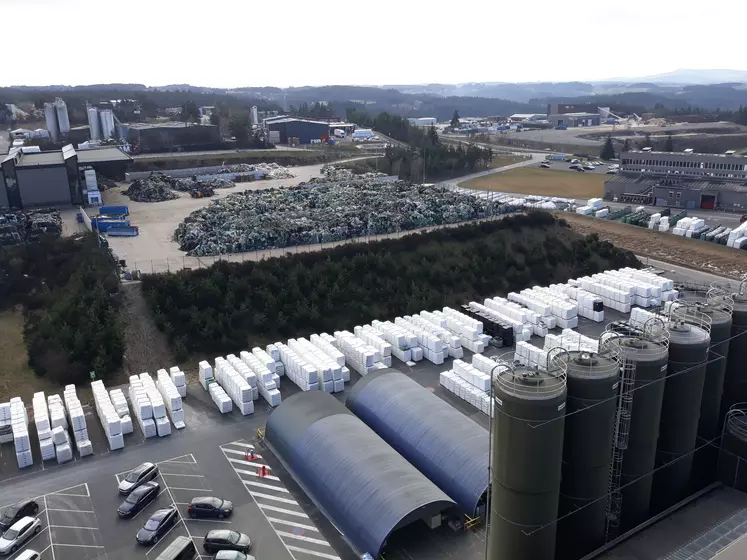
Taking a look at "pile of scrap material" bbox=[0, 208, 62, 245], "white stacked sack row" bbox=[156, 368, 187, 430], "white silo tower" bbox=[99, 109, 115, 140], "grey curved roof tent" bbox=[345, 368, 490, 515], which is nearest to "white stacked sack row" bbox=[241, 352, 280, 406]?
"white stacked sack row" bbox=[156, 368, 187, 430]

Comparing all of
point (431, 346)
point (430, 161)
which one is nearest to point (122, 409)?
point (431, 346)

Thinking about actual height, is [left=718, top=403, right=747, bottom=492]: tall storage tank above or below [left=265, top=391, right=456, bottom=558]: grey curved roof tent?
above

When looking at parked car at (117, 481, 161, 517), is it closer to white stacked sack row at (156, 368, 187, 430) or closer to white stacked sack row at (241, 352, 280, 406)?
white stacked sack row at (156, 368, 187, 430)

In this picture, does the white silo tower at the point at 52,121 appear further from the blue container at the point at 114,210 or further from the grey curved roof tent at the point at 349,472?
the grey curved roof tent at the point at 349,472

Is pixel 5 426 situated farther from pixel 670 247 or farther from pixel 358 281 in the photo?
pixel 670 247

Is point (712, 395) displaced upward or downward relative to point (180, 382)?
→ upward

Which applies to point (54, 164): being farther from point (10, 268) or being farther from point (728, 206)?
point (728, 206)
